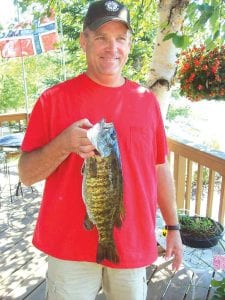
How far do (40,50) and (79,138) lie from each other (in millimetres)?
5815

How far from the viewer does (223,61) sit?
2.44 m

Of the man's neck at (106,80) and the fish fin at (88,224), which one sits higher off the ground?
the man's neck at (106,80)

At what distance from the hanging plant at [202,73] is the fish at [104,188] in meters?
1.44

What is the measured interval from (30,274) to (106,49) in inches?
85.0

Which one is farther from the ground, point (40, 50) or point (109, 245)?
point (40, 50)

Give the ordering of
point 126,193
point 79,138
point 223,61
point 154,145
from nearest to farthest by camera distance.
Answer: point 79,138, point 126,193, point 154,145, point 223,61

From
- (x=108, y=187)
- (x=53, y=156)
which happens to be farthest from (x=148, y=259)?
(x=53, y=156)

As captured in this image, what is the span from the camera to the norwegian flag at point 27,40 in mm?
6582

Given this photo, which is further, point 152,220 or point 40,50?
point 40,50

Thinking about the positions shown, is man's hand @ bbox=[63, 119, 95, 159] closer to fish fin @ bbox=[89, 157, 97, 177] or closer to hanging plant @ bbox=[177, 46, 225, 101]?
fish fin @ bbox=[89, 157, 97, 177]

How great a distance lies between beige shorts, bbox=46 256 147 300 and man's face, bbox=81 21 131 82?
771 millimetres

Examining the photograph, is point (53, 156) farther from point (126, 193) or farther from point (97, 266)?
point (97, 266)

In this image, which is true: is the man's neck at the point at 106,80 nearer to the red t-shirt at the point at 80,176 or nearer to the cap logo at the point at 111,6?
the red t-shirt at the point at 80,176

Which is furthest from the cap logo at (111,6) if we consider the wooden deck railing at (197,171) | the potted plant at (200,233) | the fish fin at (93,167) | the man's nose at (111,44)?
the potted plant at (200,233)
